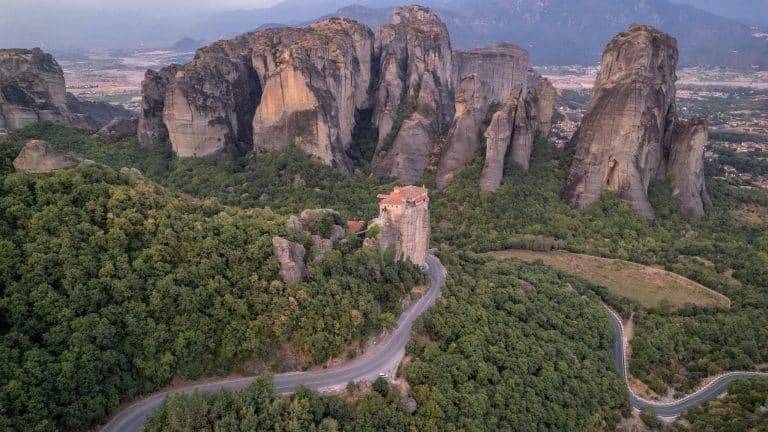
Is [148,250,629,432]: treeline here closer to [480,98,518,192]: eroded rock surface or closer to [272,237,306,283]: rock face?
[272,237,306,283]: rock face

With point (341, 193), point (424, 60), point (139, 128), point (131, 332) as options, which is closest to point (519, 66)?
point (424, 60)

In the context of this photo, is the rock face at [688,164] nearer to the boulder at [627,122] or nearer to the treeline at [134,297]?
the boulder at [627,122]

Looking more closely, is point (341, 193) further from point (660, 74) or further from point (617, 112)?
point (660, 74)

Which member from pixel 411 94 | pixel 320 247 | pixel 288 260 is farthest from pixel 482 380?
pixel 411 94

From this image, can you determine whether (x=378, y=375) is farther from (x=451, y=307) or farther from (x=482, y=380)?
(x=451, y=307)

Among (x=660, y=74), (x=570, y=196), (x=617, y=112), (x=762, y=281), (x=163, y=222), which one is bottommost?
(x=762, y=281)

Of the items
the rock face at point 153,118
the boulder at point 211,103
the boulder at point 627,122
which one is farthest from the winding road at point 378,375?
the rock face at point 153,118

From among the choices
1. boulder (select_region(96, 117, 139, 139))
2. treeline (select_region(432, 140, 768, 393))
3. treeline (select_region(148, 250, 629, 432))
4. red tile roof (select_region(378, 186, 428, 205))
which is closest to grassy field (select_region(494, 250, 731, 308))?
treeline (select_region(432, 140, 768, 393))
